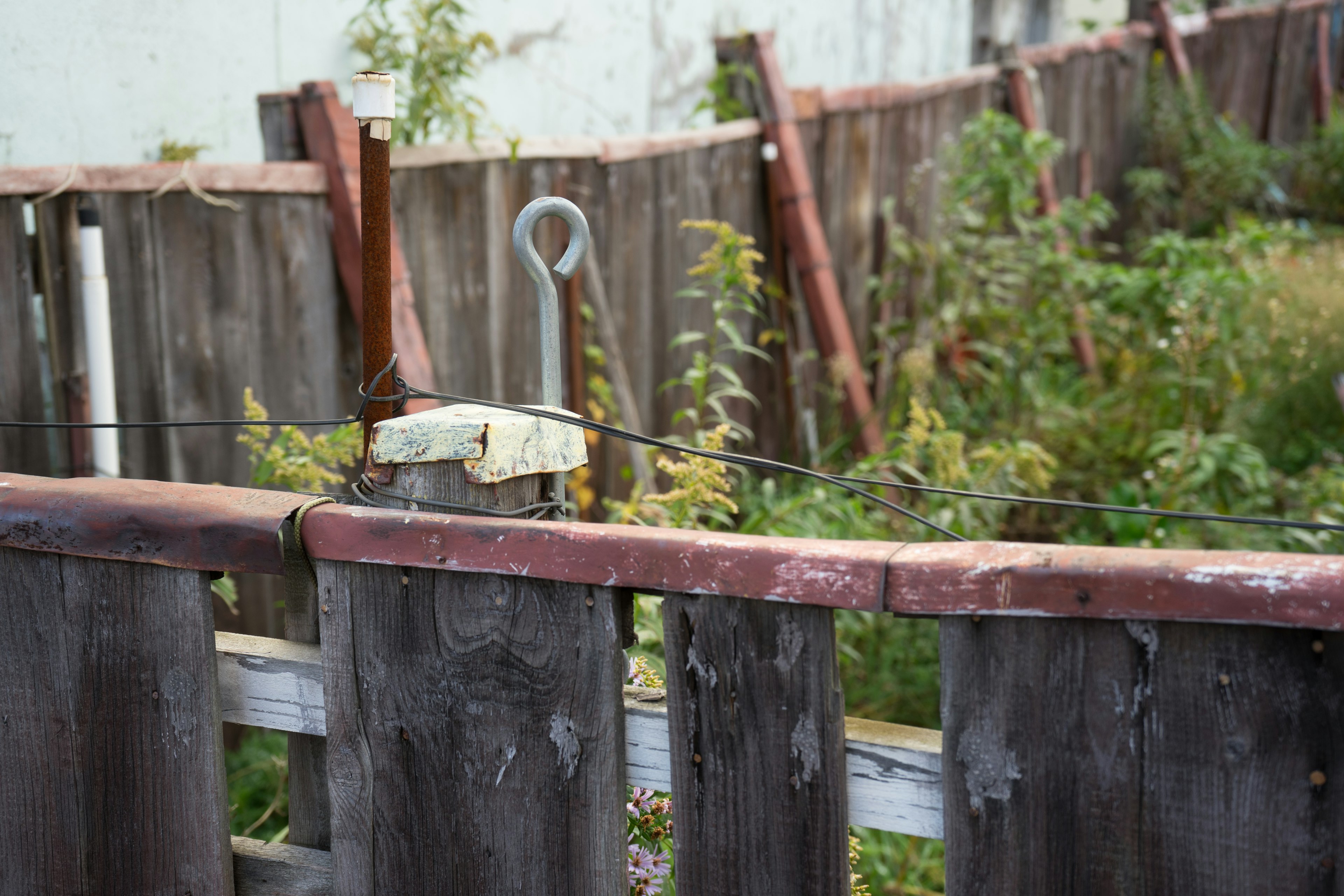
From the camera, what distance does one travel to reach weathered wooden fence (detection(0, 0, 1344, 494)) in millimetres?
2408

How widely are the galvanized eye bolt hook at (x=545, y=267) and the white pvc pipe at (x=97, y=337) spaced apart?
1.36 meters

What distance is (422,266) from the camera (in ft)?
10.2

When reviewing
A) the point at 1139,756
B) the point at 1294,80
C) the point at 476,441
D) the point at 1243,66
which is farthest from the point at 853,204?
the point at 1294,80

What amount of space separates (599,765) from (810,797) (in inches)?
10.2

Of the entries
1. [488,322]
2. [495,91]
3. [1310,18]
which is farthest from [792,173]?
[1310,18]

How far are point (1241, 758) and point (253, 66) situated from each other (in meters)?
Result: 3.04

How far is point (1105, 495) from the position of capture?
4.41 meters

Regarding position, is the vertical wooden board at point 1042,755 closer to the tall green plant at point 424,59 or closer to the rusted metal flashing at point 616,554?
the rusted metal flashing at point 616,554

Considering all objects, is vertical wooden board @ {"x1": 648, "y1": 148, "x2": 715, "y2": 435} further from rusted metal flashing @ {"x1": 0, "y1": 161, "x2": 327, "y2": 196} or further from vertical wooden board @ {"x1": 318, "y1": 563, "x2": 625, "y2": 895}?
vertical wooden board @ {"x1": 318, "y1": 563, "x2": 625, "y2": 895}

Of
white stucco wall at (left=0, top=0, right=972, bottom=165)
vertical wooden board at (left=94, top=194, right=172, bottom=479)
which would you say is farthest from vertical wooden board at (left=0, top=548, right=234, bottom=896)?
white stucco wall at (left=0, top=0, right=972, bottom=165)

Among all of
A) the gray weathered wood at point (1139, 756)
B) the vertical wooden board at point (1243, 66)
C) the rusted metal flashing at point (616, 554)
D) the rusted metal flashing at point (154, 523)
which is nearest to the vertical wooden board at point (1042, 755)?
the gray weathered wood at point (1139, 756)

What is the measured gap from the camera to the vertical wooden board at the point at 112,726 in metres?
1.46

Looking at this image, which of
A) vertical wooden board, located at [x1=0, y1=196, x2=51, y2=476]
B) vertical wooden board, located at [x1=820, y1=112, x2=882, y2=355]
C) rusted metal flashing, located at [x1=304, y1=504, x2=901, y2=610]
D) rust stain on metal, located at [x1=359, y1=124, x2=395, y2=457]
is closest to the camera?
rusted metal flashing, located at [x1=304, y1=504, x2=901, y2=610]

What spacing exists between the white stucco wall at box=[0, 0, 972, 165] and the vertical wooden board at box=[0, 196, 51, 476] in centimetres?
34
